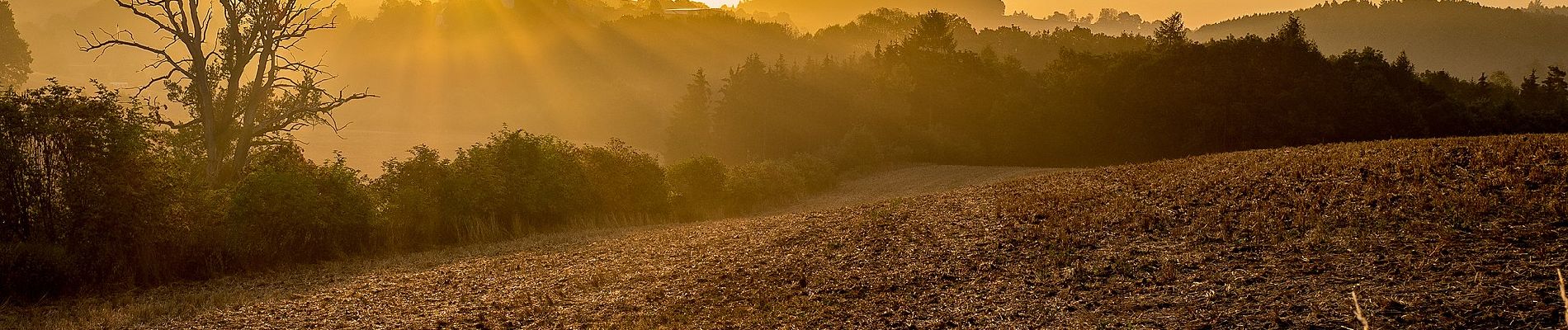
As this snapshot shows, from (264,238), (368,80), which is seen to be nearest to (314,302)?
(264,238)

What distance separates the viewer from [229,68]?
2066 cm

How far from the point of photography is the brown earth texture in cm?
744

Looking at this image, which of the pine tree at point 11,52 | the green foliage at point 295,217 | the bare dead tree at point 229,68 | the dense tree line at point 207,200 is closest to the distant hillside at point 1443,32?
the dense tree line at point 207,200

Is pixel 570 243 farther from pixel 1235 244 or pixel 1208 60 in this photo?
pixel 1208 60

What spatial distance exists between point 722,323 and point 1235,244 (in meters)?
6.14

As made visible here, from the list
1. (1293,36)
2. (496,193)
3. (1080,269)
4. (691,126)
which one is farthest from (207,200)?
(691,126)

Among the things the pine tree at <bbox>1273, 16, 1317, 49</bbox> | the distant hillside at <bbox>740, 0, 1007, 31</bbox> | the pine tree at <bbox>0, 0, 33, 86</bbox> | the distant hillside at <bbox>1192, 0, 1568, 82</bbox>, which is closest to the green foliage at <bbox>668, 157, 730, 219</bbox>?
the pine tree at <bbox>1273, 16, 1317, 49</bbox>

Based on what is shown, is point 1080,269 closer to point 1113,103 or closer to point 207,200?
point 207,200

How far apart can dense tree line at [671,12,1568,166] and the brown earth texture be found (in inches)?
1057

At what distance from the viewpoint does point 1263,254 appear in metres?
9.15

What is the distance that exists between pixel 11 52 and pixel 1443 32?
196784mm

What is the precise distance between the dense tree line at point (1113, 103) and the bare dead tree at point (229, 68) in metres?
31.1

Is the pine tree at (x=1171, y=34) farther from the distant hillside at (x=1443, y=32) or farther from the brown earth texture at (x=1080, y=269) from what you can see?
the distant hillside at (x=1443, y=32)

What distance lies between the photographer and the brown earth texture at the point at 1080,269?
7.44 meters
